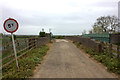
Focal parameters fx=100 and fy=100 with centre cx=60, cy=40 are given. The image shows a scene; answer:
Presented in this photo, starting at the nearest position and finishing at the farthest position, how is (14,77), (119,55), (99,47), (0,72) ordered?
(14,77) < (0,72) < (119,55) < (99,47)

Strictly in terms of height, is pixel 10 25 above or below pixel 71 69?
above

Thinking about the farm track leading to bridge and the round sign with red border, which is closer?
the farm track leading to bridge

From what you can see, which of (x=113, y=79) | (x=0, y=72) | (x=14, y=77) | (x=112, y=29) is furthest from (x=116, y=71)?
(x=112, y=29)

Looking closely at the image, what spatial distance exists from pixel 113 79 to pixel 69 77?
1.90 metres

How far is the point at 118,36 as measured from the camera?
17719 millimetres

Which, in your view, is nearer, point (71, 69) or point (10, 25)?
point (10, 25)

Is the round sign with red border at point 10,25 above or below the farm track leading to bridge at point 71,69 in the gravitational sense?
above

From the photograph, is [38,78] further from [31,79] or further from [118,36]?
[118,36]

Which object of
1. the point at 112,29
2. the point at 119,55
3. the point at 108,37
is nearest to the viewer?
the point at 119,55

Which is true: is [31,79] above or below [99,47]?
below

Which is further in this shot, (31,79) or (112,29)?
(112,29)

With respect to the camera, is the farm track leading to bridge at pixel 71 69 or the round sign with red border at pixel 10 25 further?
the round sign with red border at pixel 10 25

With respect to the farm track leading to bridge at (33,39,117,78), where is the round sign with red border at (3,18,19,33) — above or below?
above

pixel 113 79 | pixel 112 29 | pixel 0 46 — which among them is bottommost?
pixel 113 79
